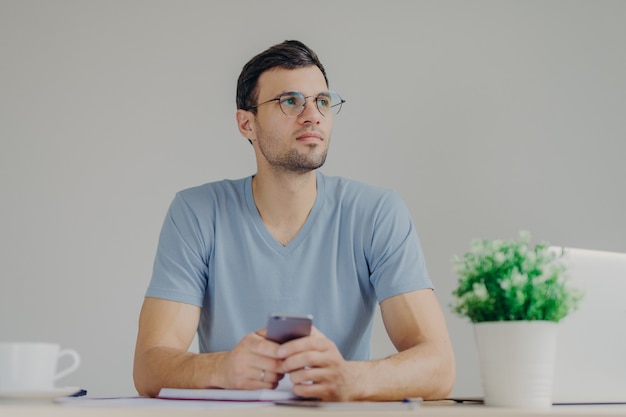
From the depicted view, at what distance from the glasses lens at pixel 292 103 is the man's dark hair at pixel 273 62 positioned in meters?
0.10

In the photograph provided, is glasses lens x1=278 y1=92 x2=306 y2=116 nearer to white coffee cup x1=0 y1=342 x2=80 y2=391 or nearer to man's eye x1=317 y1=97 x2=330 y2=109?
man's eye x1=317 y1=97 x2=330 y2=109

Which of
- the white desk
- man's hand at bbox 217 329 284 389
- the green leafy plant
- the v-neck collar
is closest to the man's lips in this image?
the v-neck collar

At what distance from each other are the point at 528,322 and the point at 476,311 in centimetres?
8

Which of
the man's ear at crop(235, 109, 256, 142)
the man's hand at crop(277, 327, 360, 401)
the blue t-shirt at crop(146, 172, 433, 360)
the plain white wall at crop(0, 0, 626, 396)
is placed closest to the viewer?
the man's hand at crop(277, 327, 360, 401)

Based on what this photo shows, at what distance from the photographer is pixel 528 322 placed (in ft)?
3.65

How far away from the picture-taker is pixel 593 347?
1.31 meters

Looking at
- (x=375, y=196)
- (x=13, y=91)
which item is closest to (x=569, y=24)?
(x=375, y=196)

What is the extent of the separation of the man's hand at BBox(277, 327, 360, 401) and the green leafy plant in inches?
9.7

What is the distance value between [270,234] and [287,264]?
0.10 metres

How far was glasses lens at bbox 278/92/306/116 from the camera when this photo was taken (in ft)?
6.73

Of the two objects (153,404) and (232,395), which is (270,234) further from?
(153,404)

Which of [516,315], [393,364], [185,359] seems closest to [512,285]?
[516,315]

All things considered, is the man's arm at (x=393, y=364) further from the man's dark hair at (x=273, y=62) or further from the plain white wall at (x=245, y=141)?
the plain white wall at (x=245, y=141)

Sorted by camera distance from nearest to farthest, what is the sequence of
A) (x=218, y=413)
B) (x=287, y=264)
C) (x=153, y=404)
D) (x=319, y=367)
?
(x=218, y=413)
(x=153, y=404)
(x=319, y=367)
(x=287, y=264)
